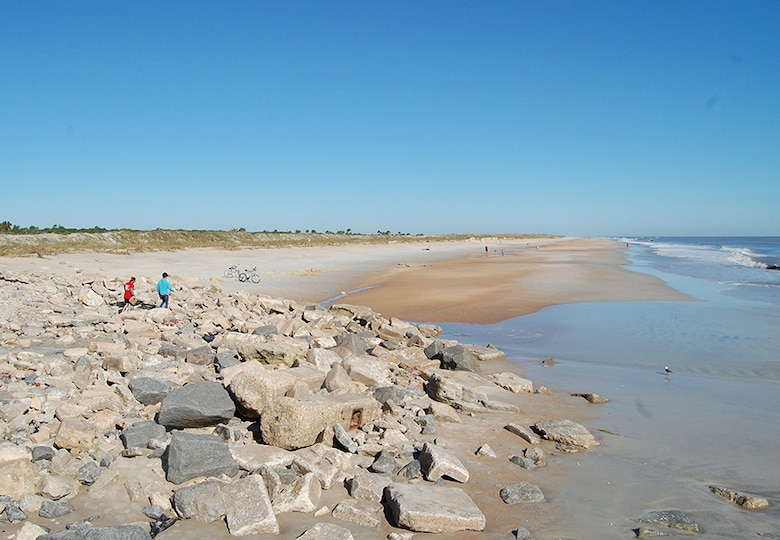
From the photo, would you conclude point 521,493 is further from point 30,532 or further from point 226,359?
point 226,359

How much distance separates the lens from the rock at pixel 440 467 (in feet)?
16.8

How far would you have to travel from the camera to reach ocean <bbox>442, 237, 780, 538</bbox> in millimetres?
4938

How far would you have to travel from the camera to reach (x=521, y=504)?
4.89m

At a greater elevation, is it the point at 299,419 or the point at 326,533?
the point at 299,419

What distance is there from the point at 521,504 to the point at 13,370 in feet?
22.0

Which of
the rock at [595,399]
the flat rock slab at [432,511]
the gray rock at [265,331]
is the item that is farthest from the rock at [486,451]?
the gray rock at [265,331]

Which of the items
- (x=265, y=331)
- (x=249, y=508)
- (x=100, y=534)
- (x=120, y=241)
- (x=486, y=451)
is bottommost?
(x=486, y=451)

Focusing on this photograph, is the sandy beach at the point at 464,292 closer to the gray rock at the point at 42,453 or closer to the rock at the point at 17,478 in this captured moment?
the rock at the point at 17,478

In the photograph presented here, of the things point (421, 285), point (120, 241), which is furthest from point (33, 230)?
point (421, 285)

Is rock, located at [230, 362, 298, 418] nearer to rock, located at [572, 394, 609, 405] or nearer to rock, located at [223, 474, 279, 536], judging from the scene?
rock, located at [223, 474, 279, 536]

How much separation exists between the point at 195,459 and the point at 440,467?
2332 millimetres

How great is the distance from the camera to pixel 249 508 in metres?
4.23

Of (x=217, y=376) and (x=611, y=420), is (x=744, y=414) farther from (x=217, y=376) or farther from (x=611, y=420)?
(x=217, y=376)

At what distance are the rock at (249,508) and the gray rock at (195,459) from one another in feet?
1.32
